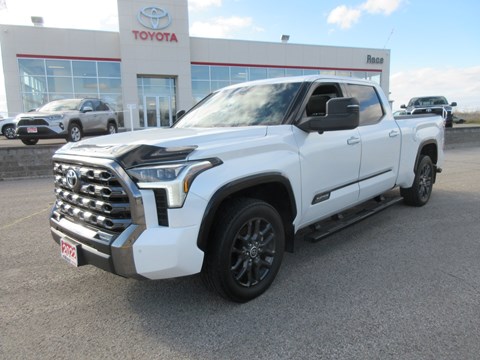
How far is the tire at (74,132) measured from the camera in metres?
12.0

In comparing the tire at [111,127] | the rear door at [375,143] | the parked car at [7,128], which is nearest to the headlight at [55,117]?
the tire at [111,127]

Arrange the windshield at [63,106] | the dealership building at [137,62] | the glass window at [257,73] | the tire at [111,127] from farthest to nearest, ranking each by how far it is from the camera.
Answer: the glass window at [257,73], the dealership building at [137,62], the tire at [111,127], the windshield at [63,106]

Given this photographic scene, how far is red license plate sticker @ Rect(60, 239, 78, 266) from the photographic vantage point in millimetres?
2828

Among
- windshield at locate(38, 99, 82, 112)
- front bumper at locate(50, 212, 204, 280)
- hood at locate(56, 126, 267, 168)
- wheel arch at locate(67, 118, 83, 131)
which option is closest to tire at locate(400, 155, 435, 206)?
hood at locate(56, 126, 267, 168)

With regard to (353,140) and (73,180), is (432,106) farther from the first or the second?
(73,180)

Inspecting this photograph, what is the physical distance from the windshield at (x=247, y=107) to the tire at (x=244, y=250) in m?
0.95

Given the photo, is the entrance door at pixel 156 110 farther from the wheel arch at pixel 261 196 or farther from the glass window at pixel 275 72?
the wheel arch at pixel 261 196

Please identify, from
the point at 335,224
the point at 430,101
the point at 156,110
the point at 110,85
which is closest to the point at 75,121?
the point at 335,224

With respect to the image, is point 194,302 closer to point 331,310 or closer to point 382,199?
point 331,310

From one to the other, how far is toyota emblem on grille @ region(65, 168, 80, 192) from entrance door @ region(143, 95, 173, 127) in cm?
2593

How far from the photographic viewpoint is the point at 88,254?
276 centimetres

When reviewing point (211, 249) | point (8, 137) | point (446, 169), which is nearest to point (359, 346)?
point (211, 249)

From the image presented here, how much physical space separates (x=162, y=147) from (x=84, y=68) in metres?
26.5

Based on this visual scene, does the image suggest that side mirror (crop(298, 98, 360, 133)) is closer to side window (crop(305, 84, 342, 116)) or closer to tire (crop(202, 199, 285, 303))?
side window (crop(305, 84, 342, 116))
